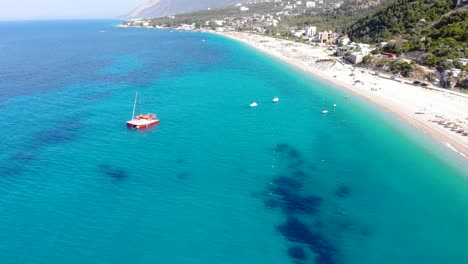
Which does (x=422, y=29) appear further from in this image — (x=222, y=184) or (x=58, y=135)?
(x=58, y=135)

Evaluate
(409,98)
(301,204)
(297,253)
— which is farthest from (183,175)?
(409,98)

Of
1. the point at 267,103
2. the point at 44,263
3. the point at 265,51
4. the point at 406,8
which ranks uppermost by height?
the point at 406,8

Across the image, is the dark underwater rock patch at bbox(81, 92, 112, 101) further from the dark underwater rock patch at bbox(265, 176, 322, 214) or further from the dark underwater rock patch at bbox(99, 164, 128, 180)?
the dark underwater rock patch at bbox(265, 176, 322, 214)

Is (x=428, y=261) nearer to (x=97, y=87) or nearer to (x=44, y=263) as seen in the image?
(x=44, y=263)

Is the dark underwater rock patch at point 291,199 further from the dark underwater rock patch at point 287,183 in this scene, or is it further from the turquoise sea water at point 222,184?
the turquoise sea water at point 222,184

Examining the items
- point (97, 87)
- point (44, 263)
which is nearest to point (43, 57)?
point (97, 87)

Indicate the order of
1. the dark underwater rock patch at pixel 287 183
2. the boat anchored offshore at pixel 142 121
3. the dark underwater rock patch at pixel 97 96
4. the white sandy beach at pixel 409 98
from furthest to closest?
the dark underwater rock patch at pixel 97 96 < the boat anchored offshore at pixel 142 121 < the white sandy beach at pixel 409 98 < the dark underwater rock patch at pixel 287 183

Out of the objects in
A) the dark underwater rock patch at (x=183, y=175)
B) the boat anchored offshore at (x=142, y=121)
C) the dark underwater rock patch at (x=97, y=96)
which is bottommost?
the dark underwater rock patch at (x=183, y=175)

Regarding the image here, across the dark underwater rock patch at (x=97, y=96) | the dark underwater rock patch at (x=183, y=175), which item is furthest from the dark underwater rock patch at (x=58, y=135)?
the dark underwater rock patch at (x=183, y=175)
